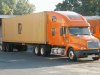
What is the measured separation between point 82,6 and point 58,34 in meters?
52.5

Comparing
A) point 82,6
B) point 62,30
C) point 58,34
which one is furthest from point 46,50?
point 82,6

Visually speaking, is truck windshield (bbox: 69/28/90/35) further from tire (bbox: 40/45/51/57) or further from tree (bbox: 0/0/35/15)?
tree (bbox: 0/0/35/15)

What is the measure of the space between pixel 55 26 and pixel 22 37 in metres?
7.39

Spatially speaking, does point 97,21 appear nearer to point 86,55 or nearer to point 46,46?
point 46,46

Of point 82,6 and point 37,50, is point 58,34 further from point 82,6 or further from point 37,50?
point 82,6

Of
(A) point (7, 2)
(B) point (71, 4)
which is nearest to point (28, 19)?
(B) point (71, 4)

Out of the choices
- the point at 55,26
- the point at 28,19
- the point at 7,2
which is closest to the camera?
the point at 55,26

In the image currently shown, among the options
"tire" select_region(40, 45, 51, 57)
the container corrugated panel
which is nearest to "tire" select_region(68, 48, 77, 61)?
the container corrugated panel

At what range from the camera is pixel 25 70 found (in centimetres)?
2095

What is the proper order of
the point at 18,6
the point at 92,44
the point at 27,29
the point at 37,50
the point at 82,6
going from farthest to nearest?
the point at 18,6, the point at 82,6, the point at 27,29, the point at 37,50, the point at 92,44

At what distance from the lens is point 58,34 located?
29.5 metres

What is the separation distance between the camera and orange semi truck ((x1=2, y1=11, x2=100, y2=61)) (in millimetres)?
26578

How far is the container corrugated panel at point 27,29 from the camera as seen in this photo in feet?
103

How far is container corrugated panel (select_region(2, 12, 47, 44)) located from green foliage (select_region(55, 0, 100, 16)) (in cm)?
3897
